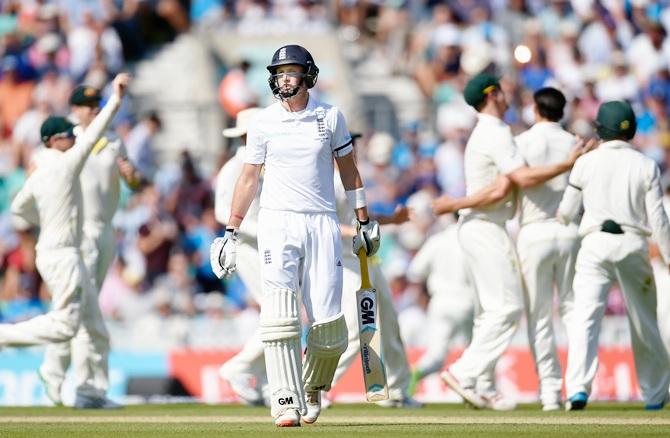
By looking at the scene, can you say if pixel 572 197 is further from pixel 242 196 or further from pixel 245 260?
pixel 242 196

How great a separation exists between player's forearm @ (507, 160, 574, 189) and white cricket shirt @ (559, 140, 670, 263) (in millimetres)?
132

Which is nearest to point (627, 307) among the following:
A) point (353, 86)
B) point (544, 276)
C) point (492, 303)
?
point (544, 276)

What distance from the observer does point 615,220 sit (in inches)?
544

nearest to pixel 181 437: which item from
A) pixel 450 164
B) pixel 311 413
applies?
pixel 311 413

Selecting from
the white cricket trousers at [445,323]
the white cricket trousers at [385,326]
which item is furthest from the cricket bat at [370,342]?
the white cricket trousers at [445,323]

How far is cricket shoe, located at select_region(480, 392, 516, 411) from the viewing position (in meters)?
14.4

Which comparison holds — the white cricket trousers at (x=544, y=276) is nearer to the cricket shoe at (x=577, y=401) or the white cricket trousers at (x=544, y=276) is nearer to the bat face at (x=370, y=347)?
the cricket shoe at (x=577, y=401)

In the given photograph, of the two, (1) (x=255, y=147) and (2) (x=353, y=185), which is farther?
(2) (x=353, y=185)

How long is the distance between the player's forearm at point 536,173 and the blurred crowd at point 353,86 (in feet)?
20.2

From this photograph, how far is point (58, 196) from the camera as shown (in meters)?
14.5

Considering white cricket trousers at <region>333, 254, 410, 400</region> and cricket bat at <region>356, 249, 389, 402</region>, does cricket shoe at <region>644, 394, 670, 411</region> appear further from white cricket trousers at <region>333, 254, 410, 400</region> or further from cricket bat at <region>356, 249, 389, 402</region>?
cricket bat at <region>356, 249, 389, 402</region>

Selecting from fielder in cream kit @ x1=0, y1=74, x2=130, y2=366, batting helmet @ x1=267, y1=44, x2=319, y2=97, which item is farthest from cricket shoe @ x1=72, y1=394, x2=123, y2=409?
batting helmet @ x1=267, y1=44, x2=319, y2=97

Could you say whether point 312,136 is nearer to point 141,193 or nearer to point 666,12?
Result: point 141,193

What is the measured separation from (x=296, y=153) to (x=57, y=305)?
3906 millimetres
